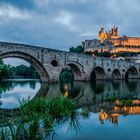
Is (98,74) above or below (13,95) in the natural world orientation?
above

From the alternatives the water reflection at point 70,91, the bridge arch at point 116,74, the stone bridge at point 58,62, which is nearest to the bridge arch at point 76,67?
the stone bridge at point 58,62

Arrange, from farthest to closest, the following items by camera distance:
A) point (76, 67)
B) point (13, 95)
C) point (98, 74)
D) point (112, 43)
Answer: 1. point (112, 43)
2. point (98, 74)
3. point (76, 67)
4. point (13, 95)

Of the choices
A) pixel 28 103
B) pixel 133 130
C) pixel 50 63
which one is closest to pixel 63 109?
pixel 28 103

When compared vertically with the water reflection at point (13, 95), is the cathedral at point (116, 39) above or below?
above

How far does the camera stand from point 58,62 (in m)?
45.1

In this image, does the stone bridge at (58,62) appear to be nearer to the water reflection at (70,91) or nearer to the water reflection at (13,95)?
the water reflection at (13,95)

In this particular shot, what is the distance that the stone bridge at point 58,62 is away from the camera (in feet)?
126

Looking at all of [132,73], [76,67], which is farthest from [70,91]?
[132,73]

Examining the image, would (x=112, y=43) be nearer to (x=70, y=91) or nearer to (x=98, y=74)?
(x=98, y=74)

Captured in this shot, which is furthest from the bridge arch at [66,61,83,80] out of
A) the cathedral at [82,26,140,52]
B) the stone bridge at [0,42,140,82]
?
the cathedral at [82,26,140,52]

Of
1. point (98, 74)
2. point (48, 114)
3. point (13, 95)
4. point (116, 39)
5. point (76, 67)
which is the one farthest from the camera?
point (116, 39)

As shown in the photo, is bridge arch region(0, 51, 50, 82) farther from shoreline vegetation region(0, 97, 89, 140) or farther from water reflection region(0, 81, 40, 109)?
shoreline vegetation region(0, 97, 89, 140)

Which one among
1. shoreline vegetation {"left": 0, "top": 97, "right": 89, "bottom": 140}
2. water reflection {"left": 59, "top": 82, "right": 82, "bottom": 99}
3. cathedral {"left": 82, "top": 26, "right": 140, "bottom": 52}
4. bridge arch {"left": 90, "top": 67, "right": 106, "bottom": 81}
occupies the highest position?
cathedral {"left": 82, "top": 26, "right": 140, "bottom": 52}

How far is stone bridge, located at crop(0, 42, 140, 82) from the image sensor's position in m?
38.4
